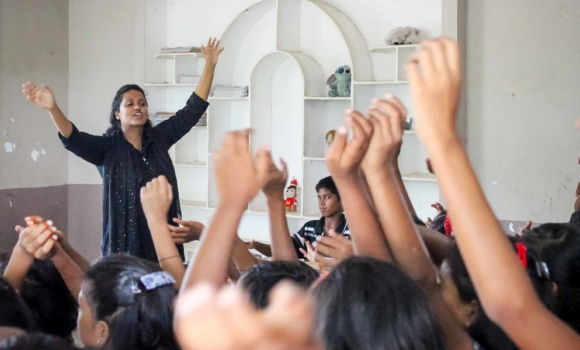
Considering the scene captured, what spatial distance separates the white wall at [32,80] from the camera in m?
4.81

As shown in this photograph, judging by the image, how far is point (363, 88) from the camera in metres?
4.09

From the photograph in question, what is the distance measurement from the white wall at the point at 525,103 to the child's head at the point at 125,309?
9.48 ft

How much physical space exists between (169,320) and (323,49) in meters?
3.34

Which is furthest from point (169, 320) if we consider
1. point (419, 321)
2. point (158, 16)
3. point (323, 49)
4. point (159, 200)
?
point (158, 16)

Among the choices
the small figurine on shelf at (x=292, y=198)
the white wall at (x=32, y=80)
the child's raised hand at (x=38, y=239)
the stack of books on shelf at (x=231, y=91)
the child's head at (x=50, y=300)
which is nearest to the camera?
the child's raised hand at (x=38, y=239)

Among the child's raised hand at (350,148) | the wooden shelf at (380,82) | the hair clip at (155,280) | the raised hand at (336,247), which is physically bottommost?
the hair clip at (155,280)

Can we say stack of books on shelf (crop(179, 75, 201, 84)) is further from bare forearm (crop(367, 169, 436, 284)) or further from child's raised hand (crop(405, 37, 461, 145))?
child's raised hand (crop(405, 37, 461, 145))

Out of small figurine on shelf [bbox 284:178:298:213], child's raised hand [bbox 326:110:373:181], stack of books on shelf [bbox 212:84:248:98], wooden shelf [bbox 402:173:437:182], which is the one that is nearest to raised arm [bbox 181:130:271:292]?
child's raised hand [bbox 326:110:373:181]

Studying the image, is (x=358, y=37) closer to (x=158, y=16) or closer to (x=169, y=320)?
(x=158, y=16)

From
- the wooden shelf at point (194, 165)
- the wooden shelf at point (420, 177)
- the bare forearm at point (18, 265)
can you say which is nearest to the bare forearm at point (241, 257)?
the bare forearm at point (18, 265)

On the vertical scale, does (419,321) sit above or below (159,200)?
below

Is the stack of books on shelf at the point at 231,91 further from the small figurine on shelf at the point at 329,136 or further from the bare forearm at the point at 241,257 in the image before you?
the bare forearm at the point at 241,257

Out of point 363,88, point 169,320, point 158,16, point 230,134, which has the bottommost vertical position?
point 169,320

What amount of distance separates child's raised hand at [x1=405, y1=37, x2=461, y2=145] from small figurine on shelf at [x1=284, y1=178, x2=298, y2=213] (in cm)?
356
